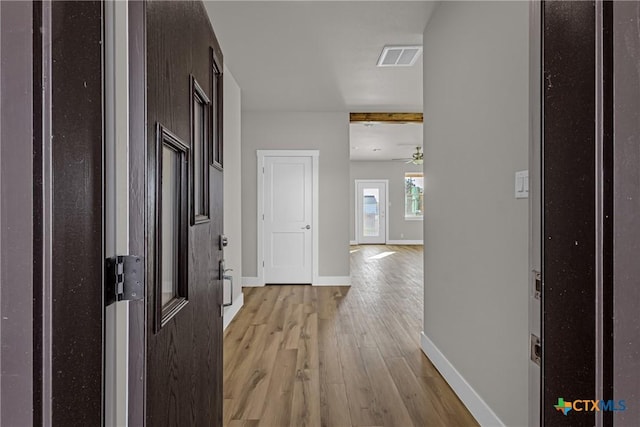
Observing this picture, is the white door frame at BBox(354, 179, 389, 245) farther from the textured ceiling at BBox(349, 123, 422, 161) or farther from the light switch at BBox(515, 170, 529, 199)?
the light switch at BBox(515, 170, 529, 199)

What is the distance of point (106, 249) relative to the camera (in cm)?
78

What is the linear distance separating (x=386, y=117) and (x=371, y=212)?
684cm

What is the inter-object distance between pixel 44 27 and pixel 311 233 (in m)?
5.34

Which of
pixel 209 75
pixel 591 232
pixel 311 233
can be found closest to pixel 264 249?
pixel 311 233

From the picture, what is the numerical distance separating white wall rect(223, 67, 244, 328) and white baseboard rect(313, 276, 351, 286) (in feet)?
5.09

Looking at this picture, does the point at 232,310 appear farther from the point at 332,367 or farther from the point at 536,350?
the point at 536,350

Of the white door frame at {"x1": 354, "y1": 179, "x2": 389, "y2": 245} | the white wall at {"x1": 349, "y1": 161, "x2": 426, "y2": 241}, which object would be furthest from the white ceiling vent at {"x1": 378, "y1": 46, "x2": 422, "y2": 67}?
the white door frame at {"x1": 354, "y1": 179, "x2": 389, "y2": 245}

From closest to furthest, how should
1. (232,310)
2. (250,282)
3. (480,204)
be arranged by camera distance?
1. (480,204)
2. (232,310)
3. (250,282)

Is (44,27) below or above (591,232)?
above

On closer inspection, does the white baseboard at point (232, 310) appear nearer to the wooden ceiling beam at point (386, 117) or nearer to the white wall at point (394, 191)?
the wooden ceiling beam at point (386, 117)

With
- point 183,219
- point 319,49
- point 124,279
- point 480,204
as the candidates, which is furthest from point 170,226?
point 319,49

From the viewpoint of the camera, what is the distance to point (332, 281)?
5852 millimetres

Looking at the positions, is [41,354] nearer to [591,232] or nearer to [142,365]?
[142,365]

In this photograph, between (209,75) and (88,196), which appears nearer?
(88,196)
